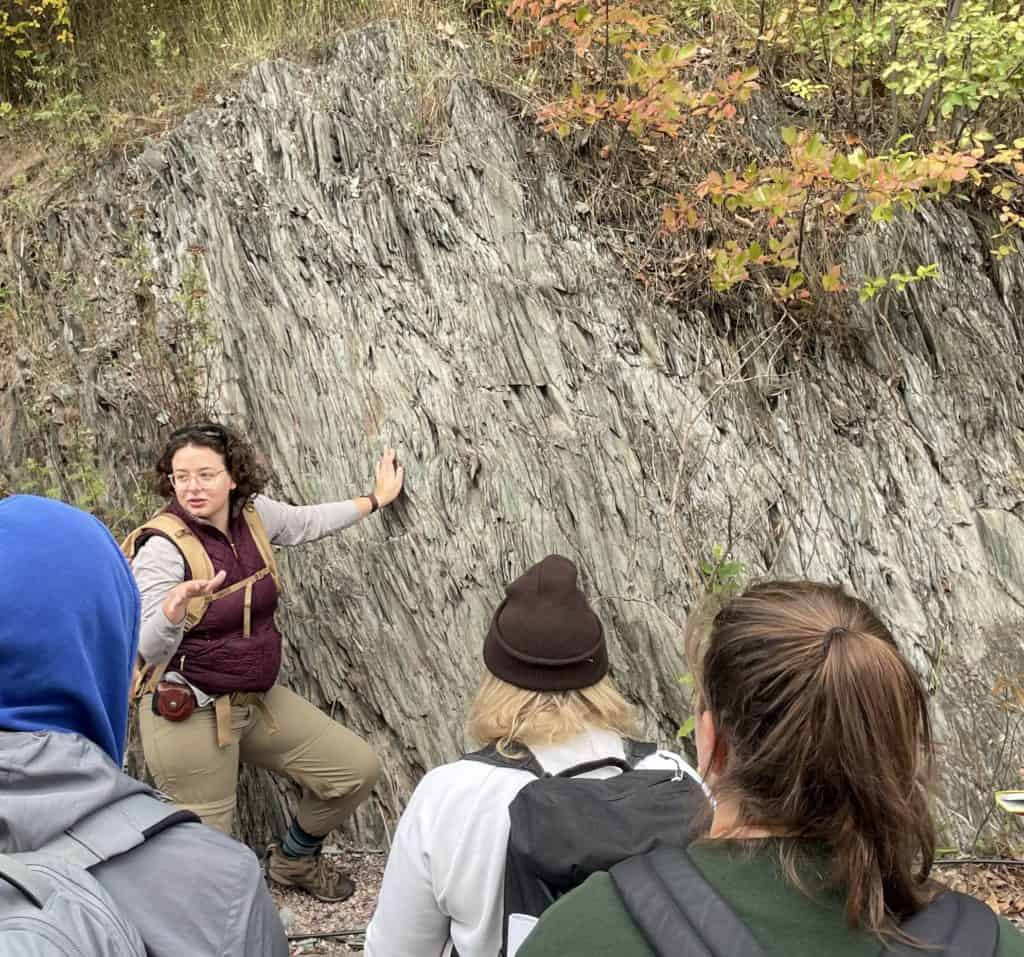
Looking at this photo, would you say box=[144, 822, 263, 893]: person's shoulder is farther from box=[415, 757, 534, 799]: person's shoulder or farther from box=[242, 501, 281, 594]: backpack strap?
box=[242, 501, 281, 594]: backpack strap

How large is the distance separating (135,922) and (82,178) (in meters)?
6.89

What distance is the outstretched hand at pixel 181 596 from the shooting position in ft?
14.0

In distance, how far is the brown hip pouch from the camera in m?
4.61

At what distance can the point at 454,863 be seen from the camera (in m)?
2.38

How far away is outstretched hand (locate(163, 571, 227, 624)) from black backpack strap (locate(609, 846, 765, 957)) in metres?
3.11

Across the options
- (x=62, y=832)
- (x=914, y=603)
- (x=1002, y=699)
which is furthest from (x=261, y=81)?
(x=62, y=832)

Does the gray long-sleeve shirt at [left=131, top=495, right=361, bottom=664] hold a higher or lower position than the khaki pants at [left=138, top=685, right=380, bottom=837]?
higher

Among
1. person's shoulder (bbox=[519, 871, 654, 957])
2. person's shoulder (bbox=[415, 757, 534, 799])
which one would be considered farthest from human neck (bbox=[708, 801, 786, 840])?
person's shoulder (bbox=[415, 757, 534, 799])

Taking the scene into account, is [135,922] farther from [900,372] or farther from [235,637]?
[900,372]

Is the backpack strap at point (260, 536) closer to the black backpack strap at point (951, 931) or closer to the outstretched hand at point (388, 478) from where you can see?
the outstretched hand at point (388, 478)

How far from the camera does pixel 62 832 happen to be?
1594 millimetres

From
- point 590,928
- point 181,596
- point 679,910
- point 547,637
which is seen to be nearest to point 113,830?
point 590,928

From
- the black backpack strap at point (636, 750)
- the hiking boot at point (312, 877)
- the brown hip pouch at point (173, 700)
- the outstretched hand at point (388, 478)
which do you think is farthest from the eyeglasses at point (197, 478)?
the black backpack strap at point (636, 750)

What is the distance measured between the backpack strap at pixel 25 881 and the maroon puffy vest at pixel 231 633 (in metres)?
3.23
